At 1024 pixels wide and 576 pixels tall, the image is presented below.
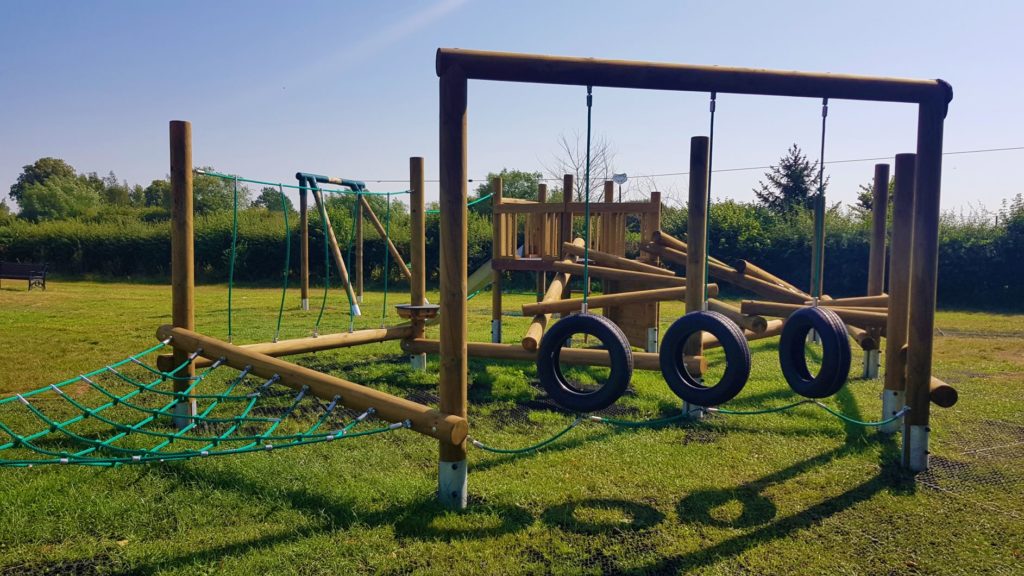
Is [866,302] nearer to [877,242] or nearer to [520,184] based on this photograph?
[877,242]

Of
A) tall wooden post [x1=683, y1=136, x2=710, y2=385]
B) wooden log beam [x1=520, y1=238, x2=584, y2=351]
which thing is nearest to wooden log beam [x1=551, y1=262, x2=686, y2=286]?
wooden log beam [x1=520, y1=238, x2=584, y2=351]

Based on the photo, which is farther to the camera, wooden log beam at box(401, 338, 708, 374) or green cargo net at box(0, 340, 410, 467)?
wooden log beam at box(401, 338, 708, 374)

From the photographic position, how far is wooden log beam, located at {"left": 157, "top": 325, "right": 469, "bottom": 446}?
13.0 ft

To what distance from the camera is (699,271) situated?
5.59 meters

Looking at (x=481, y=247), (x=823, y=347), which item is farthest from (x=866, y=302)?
(x=481, y=247)

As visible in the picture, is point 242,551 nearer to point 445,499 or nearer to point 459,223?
point 445,499

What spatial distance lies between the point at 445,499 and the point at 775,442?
2.72 metres

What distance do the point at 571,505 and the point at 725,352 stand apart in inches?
48.4

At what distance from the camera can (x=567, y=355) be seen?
6426 mm

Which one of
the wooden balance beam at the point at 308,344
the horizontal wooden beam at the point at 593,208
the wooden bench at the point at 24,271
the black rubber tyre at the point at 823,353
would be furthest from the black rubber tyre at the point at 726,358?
the wooden bench at the point at 24,271

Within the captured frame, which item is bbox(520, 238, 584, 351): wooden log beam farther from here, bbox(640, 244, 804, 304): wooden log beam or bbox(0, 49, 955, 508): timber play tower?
bbox(640, 244, 804, 304): wooden log beam

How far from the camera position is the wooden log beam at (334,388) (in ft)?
13.0

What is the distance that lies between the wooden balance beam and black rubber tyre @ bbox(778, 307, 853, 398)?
3.82m

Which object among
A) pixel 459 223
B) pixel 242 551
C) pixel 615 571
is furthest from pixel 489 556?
pixel 459 223
